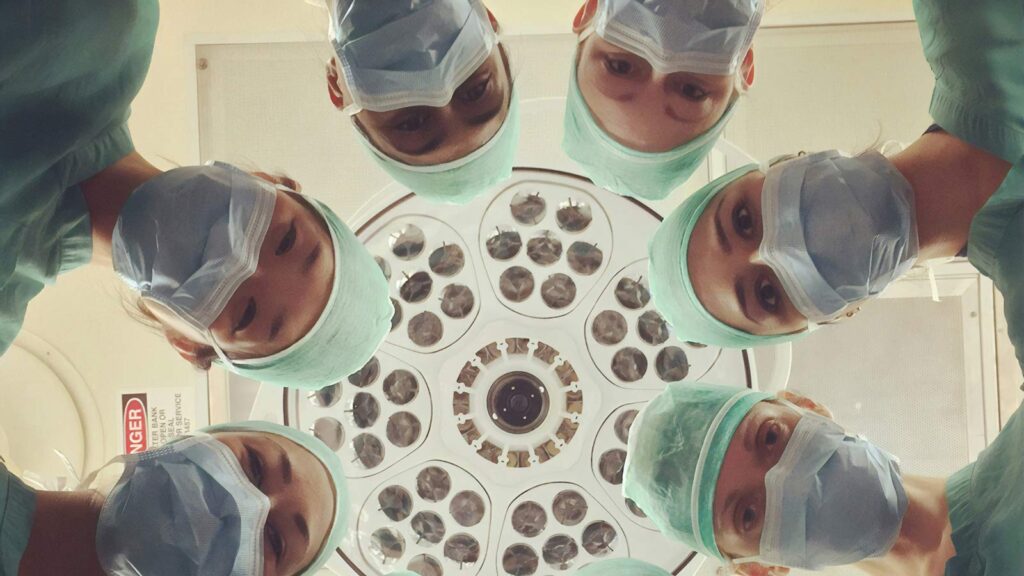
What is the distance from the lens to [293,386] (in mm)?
1399

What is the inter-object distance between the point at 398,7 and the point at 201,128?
893 mm

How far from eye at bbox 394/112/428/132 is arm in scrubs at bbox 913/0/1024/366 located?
73 centimetres

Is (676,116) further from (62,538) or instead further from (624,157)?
(62,538)

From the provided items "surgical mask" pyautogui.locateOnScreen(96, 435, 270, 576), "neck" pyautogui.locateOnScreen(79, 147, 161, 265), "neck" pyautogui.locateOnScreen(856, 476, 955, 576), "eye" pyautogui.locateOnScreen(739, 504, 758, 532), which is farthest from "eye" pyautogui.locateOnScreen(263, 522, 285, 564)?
"neck" pyautogui.locateOnScreen(856, 476, 955, 576)

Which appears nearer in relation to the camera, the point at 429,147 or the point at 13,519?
the point at 13,519

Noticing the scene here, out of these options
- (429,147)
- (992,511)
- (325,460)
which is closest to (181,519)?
(325,460)

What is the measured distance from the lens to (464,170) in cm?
133

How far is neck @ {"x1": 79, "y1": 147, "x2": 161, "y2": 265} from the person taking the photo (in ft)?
3.99

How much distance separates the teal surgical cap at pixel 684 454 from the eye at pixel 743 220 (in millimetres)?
291

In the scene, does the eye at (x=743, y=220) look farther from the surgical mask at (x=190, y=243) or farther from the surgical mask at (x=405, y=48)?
the surgical mask at (x=190, y=243)

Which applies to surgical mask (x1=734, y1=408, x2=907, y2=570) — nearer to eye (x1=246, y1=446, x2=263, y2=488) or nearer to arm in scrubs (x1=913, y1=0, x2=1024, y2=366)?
arm in scrubs (x1=913, y1=0, x2=1024, y2=366)

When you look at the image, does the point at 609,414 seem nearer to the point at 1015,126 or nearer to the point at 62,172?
the point at 1015,126

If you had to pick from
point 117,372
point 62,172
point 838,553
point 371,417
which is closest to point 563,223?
point 371,417

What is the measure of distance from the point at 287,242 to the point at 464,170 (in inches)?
11.9
